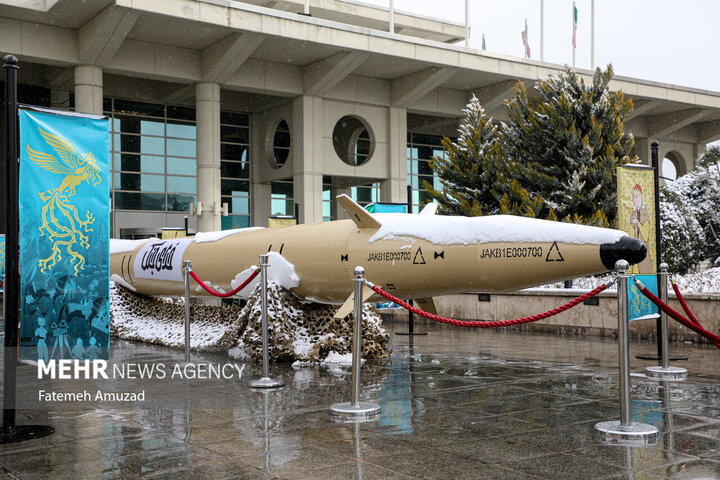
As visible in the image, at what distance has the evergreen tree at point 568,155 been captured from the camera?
19219 mm

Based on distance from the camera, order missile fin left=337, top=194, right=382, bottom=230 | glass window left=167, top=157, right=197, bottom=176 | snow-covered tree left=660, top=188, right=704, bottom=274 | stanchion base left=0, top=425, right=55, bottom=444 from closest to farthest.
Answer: stanchion base left=0, top=425, right=55, bottom=444
missile fin left=337, top=194, right=382, bottom=230
snow-covered tree left=660, top=188, right=704, bottom=274
glass window left=167, top=157, right=197, bottom=176

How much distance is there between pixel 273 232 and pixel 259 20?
57.9ft

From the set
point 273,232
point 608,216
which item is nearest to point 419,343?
point 273,232

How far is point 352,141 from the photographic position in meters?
33.7

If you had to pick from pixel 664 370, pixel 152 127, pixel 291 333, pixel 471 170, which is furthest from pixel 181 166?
pixel 664 370

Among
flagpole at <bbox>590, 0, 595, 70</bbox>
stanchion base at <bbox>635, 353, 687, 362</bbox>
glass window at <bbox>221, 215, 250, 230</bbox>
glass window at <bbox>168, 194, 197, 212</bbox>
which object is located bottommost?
stanchion base at <bbox>635, 353, 687, 362</bbox>

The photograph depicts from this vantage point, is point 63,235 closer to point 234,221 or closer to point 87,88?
point 87,88

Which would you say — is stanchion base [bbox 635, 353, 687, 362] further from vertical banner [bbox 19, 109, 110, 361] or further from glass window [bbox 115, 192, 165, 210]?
glass window [bbox 115, 192, 165, 210]

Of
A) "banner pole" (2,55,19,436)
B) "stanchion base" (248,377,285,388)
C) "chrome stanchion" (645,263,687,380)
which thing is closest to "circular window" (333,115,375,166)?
"chrome stanchion" (645,263,687,380)

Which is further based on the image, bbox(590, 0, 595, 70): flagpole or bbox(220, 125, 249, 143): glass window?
bbox(220, 125, 249, 143): glass window

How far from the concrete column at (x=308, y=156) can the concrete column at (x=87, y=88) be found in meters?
8.44

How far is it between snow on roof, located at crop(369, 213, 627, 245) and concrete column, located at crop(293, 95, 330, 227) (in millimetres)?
21744

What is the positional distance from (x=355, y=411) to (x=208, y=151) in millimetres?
23638

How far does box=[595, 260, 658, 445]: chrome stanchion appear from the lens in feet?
16.9
